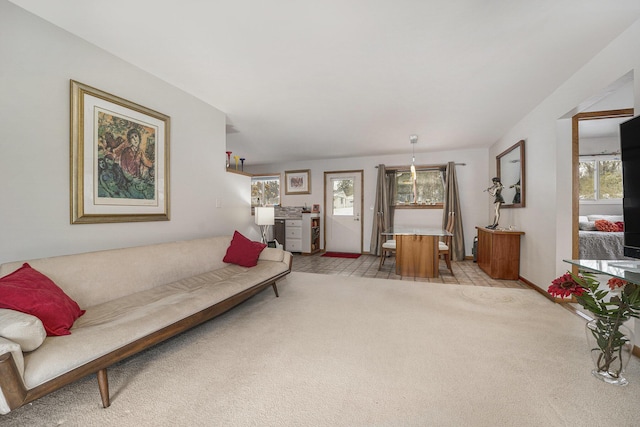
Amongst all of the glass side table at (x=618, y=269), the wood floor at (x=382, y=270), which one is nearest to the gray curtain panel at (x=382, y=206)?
the wood floor at (x=382, y=270)

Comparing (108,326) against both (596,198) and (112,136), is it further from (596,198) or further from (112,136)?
(596,198)

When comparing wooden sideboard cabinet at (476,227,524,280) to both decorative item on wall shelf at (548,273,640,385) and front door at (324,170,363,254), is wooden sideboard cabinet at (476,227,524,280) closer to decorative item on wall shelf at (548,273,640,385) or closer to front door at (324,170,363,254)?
decorative item on wall shelf at (548,273,640,385)

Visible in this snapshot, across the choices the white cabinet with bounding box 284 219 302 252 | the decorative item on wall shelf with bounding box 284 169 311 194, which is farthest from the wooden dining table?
the decorative item on wall shelf with bounding box 284 169 311 194

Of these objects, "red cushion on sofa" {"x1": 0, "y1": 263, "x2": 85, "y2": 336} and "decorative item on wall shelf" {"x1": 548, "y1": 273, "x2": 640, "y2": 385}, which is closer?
"red cushion on sofa" {"x1": 0, "y1": 263, "x2": 85, "y2": 336}

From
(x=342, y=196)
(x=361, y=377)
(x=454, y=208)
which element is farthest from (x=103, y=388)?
(x=454, y=208)

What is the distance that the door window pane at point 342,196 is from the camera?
266 inches

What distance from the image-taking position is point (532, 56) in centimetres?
232

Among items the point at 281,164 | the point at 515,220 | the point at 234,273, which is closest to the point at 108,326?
the point at 234,273

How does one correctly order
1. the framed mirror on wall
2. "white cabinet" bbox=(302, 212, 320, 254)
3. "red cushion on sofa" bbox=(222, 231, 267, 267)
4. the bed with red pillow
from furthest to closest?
"white cabinet" bbox=(302, 212, 320, 254) < the bed with red pillow < the framed mirror on wall < "red cushion on sofa" bbox=(222, 231, 267, 267)

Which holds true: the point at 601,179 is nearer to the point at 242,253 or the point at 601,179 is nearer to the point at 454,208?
the point at 454,208

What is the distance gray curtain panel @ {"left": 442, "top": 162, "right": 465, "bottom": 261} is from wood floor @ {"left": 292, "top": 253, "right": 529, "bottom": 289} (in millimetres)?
284

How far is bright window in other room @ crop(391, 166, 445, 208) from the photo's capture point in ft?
20.2

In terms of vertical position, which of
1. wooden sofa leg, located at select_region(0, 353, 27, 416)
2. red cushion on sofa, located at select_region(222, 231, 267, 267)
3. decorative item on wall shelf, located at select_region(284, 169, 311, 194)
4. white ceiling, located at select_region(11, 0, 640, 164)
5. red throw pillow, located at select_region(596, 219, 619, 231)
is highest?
white ceiling, located at select_region(11, 0, 640, 164)

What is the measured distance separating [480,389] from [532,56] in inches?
108
